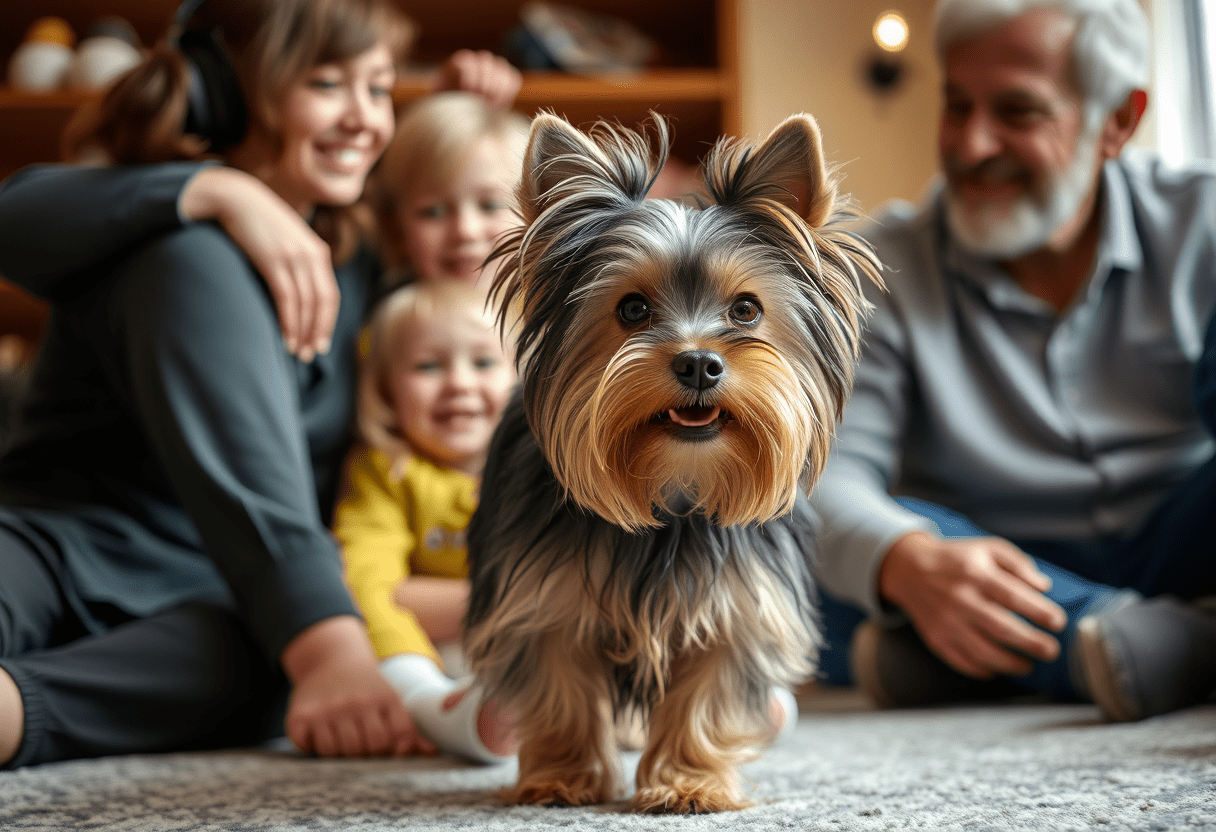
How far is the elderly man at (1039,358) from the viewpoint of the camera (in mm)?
1972

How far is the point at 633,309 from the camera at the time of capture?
3.63 ft

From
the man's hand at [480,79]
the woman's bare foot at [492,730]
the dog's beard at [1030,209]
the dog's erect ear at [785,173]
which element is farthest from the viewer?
the man's hand at [480,79]

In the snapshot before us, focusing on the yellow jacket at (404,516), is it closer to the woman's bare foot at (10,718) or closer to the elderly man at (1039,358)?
the woman's bare foot at (10,718)

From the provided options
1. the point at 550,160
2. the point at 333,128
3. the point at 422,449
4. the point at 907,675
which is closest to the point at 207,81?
the point at 333,128

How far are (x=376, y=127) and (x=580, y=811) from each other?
137 cm

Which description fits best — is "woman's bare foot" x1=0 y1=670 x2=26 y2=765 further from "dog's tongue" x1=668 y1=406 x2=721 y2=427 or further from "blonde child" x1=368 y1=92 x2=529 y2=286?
"blonde child" x1=368 y1=92 x2=529 y2=286

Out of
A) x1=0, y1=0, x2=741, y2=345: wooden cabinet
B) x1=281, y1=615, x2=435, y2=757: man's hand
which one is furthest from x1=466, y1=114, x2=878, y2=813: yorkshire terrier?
x1=0, y1=0, x2=741, y2=345: wooden cabinet

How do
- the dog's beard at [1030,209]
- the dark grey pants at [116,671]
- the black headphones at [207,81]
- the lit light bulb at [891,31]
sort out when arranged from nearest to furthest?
the dark grey pants at [116,671] → the black headphones at [207,81] → the dog's beard at [1030,209] → the lit light bulb at [891,31]

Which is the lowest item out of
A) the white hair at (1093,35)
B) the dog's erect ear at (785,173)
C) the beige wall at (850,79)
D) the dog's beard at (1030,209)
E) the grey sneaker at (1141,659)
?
the grey sneaker at (1141,659)

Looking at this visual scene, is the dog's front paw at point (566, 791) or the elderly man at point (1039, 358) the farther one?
the elderly man at point (1039, 358)

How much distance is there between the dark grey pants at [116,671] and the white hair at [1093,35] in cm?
183

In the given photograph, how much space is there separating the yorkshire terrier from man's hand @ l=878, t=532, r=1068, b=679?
1.89 feet

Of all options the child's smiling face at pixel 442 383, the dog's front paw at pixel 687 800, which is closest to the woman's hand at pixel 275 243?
the child's smiling face at pixel 442 383

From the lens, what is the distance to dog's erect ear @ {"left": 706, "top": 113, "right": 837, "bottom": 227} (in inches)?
44.5
